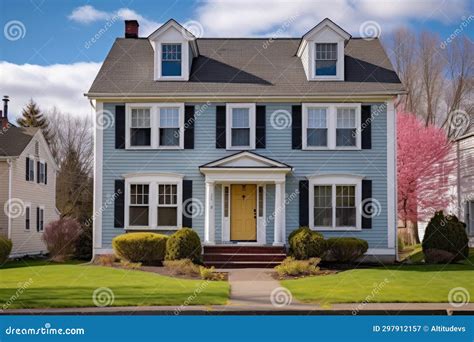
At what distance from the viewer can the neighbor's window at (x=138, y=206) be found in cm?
2288

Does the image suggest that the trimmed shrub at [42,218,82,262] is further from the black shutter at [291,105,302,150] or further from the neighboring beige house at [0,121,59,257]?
the black shutter at [291,105,302,150]

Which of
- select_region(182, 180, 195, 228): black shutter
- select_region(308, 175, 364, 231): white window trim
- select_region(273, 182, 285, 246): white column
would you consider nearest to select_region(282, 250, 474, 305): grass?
select_region(308, 175, 364, 231): white window trim

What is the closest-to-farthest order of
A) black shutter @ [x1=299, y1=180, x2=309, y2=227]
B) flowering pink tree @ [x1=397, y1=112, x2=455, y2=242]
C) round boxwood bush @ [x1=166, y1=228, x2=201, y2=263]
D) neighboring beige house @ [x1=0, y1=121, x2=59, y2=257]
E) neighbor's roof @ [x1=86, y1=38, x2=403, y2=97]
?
1. round boxwood bush @ [x1=166, y1=228, x2=201, y2=263]
2. black shutter @ [x1=299, y1=180, x2=309, y2=227]
3. neighbor's roof @ [x1=86, y1=38, x2=403, y2=97]
4. neighboring beige house @ [x1=0, y1=121, x2=59, y2=257]
5. flowering pink tree @ [x1=397, y1=112, x2=455, y2=242]

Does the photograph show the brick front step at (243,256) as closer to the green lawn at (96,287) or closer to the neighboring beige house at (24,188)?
the green lawn at (96,287)

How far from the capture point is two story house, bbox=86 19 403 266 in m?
22.7

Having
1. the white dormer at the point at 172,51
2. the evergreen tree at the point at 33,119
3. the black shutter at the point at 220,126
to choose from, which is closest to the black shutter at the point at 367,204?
the black shutter at the point at 220,126

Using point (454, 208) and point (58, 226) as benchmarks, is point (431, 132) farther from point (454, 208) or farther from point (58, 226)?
point (58, 226)

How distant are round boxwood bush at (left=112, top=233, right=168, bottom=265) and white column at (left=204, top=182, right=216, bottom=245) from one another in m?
1.70

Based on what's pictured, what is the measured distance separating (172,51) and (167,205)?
5.75 m

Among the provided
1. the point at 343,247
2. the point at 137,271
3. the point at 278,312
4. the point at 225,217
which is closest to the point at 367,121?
the point at 343,247

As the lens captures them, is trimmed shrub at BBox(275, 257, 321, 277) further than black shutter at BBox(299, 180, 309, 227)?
No

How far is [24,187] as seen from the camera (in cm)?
3117

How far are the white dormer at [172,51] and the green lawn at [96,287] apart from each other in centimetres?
771

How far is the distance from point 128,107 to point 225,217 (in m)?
5.29
